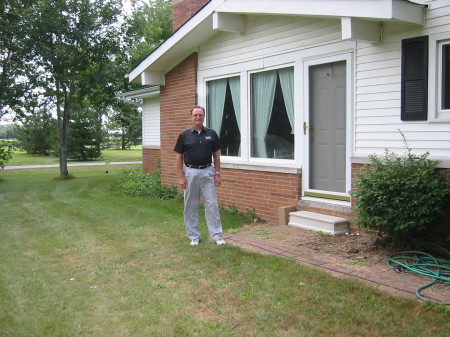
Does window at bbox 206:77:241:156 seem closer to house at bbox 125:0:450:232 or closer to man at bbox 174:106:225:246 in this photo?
house at bbox 125:0:450:232

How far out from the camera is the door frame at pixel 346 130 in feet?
22.2

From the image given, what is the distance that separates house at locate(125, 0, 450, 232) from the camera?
5.74m

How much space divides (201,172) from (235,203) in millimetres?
2747

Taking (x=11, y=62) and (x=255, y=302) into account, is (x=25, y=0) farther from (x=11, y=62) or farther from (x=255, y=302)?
(x=255, y=302)

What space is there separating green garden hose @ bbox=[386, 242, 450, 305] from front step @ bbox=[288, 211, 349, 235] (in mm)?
1250

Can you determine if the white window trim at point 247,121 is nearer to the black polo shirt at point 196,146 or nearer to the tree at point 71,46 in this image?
the black polo shirt at point 196,146

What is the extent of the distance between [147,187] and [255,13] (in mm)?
5987

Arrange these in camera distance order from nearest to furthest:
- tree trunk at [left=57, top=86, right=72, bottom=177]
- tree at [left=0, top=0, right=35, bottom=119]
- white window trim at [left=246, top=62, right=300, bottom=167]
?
white window trim at [left=246, top=62, right=300, bottom=167] < tree at [left=0, top=0, right=35, bottom=119] < tree trunk at [left=57, top=86, right=72, bottom=177]

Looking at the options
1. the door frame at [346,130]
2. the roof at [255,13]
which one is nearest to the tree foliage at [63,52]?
the roof at [255,13]

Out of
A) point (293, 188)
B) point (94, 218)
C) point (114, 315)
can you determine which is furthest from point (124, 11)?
point (114, 315)

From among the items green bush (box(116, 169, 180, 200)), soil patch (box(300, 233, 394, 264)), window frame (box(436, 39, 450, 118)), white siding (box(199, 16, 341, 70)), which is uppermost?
white siding (box(199, 16, 341, 70))

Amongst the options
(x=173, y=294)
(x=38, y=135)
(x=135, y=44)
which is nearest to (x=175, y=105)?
(x=173, y=294)

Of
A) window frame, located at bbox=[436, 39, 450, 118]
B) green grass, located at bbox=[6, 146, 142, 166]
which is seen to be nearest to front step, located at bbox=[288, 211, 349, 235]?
window frame, located at bbox=[436, 39, 450, 118]

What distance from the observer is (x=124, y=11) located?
17.6m
